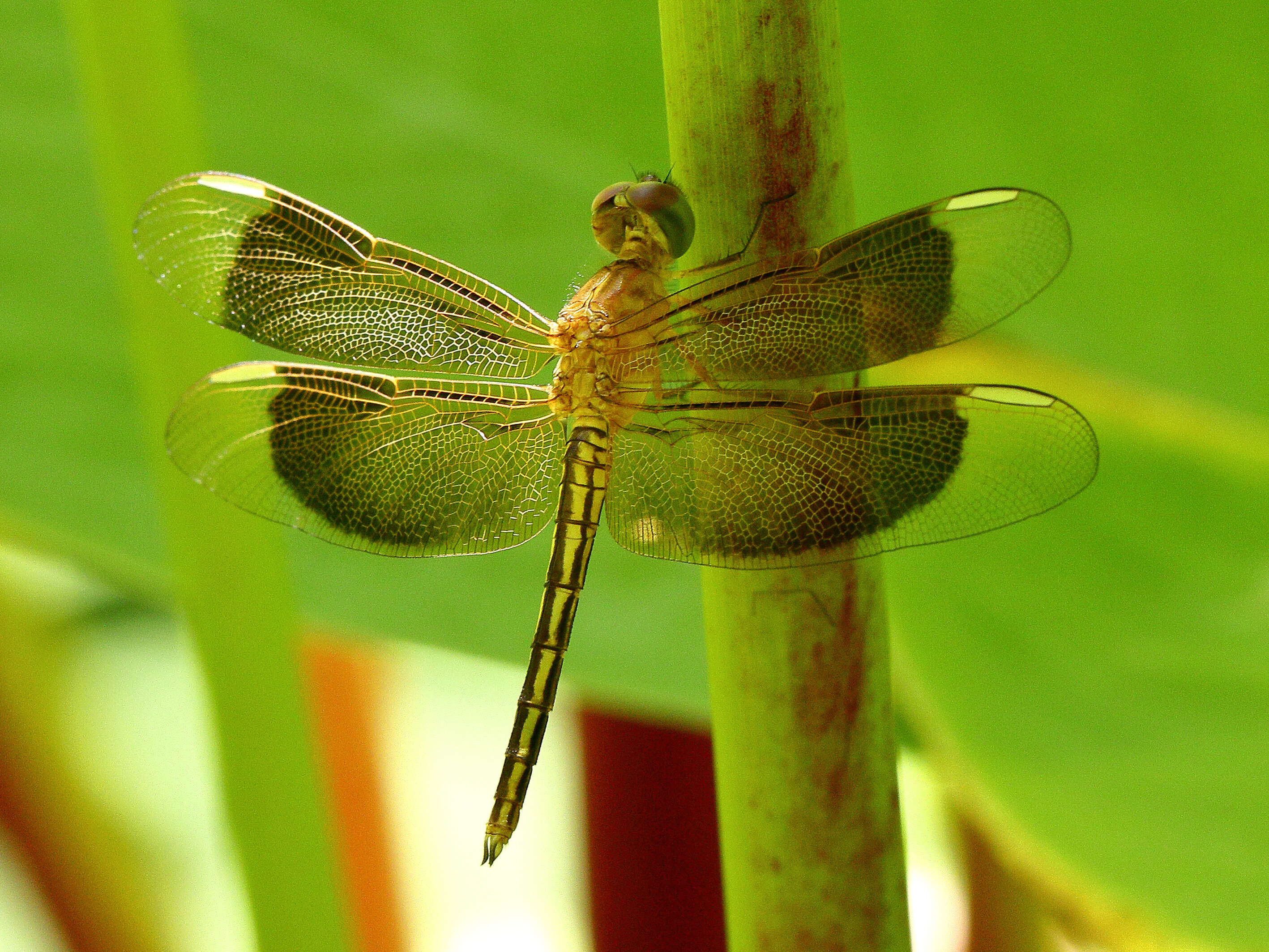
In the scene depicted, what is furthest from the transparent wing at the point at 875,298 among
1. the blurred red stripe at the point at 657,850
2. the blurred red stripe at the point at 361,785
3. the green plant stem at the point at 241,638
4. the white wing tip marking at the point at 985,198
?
the blurred red stripe at the point at 361,785

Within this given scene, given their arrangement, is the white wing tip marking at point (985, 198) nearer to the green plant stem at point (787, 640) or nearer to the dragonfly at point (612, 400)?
the dragonfly at point (612, 400)

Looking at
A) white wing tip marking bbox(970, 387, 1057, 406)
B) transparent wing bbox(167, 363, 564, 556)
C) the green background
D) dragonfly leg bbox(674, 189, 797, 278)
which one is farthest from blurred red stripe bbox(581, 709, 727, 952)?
dragonfly leg bbox(674, 189, 797, 278)

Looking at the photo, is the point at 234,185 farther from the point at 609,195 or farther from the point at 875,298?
the point at 875,298

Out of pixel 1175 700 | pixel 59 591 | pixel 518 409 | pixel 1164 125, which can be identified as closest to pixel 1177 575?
pixel 1175 700

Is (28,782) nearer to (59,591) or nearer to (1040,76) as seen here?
(59,591)

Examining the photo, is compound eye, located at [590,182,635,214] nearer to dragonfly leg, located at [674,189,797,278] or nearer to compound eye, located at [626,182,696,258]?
compound eye, located at [626,182,696,258]

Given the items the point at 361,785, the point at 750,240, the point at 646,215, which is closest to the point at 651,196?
the point at 646,215
